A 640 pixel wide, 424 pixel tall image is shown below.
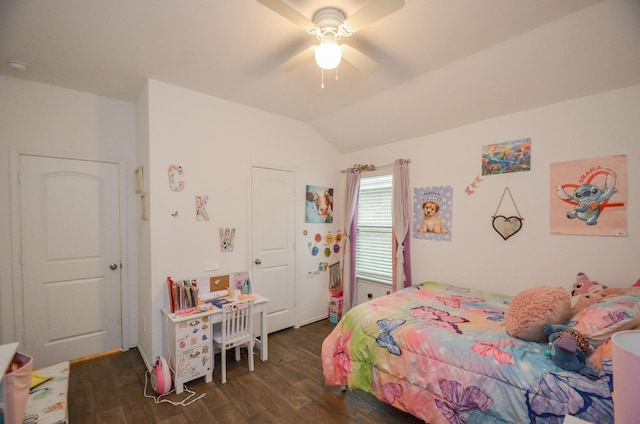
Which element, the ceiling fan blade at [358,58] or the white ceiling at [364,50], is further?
the ceiling fan blade at [358,58]

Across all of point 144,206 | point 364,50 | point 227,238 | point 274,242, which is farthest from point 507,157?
point 144,206

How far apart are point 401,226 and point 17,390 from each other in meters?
3.25

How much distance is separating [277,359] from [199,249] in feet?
4.53

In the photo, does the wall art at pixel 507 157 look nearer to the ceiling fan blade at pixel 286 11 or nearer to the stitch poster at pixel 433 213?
the stitch poster at pixel 433 213

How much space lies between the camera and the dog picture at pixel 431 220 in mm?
3158

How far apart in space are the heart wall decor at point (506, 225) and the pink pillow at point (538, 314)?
93 centimetres

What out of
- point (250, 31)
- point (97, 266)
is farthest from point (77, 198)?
point (250, 31)

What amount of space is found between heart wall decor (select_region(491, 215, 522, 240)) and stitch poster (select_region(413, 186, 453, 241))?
45 centimetres

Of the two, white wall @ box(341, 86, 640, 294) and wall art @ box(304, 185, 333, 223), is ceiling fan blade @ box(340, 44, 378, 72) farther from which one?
wall art @ box(304, 185, 333, 223)

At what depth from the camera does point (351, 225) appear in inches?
156

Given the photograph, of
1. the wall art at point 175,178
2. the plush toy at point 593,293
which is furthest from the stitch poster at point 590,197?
the wall art at point 175,178

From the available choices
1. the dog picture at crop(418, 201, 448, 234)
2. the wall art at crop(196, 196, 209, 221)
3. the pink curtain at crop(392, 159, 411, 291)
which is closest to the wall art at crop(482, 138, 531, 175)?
the dog picture at crop(418, 201, 448, 234)

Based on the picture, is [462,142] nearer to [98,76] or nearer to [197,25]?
[197,25]

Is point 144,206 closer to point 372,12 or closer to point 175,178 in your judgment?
point 175,178
